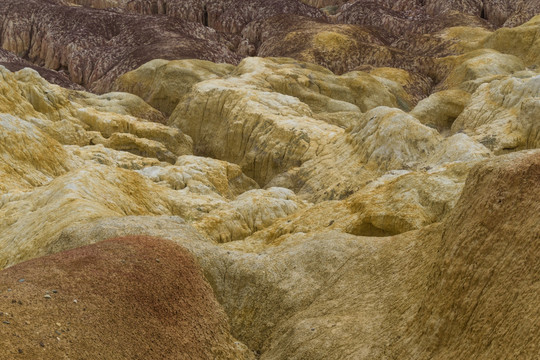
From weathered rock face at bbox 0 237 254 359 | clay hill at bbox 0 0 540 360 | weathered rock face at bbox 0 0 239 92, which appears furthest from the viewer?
weathered rock face at bbox 0 0 239 92

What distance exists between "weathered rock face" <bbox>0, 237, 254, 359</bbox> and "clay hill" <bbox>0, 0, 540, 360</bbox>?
0.17 feet

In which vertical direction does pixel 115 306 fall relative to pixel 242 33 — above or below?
above

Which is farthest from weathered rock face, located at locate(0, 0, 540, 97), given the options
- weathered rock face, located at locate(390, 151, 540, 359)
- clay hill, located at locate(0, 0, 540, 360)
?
weathered rock face, located at locate(390, 151, 540, 359)

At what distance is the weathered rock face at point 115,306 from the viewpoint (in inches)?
423

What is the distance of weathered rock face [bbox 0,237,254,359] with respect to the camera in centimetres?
1075

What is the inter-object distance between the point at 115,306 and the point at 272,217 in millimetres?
16585

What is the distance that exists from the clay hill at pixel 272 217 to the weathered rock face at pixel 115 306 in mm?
51

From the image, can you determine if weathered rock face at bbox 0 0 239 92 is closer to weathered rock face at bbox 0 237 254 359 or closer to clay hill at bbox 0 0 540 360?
clay hill at bbox 0 0 540 360

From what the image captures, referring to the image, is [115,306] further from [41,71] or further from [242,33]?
[242,33]

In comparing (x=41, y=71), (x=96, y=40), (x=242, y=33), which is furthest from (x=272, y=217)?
(x=242, y=33)

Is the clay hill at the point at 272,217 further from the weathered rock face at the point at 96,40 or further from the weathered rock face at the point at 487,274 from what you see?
the weathered rock face at the point at 96,40

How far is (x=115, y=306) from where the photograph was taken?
1255 cm

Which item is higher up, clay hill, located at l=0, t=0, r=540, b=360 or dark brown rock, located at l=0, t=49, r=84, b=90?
clay hill, located at l=0, t=0, r=540, b=360

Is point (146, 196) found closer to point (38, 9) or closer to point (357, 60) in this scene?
point (357, 60)
